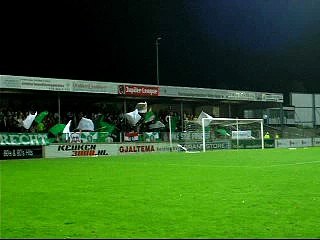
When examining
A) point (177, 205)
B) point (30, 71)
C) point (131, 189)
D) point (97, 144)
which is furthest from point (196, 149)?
point (177, 205)

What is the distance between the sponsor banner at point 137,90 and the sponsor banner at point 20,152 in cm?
1011

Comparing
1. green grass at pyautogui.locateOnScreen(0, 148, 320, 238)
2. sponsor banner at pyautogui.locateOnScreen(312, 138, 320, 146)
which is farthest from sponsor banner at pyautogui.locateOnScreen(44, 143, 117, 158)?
sponsor banner at pyautogui.locateOnScreen(312, 138, 320, 146)

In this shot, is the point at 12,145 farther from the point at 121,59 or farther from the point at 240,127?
the point at 121,59

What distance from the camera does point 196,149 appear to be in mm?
41594

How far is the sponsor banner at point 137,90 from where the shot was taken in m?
40.6

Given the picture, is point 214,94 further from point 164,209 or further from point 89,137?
Answer: point 164,209

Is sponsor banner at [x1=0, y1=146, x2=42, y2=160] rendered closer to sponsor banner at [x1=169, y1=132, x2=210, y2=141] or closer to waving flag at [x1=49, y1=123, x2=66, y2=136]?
waving flag at [x1=49, y1=123, x2=66, y2=136]

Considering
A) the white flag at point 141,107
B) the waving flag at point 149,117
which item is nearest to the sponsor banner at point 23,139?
the white flag at point 141,107

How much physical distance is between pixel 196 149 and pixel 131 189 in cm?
3039

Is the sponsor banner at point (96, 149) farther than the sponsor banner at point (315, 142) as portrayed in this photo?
No

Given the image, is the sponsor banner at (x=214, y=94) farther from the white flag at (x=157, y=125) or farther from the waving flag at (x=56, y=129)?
the waving flag at (x=56, y=129)

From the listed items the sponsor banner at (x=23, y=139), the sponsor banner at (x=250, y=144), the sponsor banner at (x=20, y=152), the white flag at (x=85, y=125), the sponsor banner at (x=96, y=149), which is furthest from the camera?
the sponsor banner at (x=250, y=144)

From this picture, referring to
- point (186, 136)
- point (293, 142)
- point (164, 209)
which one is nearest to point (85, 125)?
point (186, 136)

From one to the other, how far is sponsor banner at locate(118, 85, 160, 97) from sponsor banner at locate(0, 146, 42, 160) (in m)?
10.1
